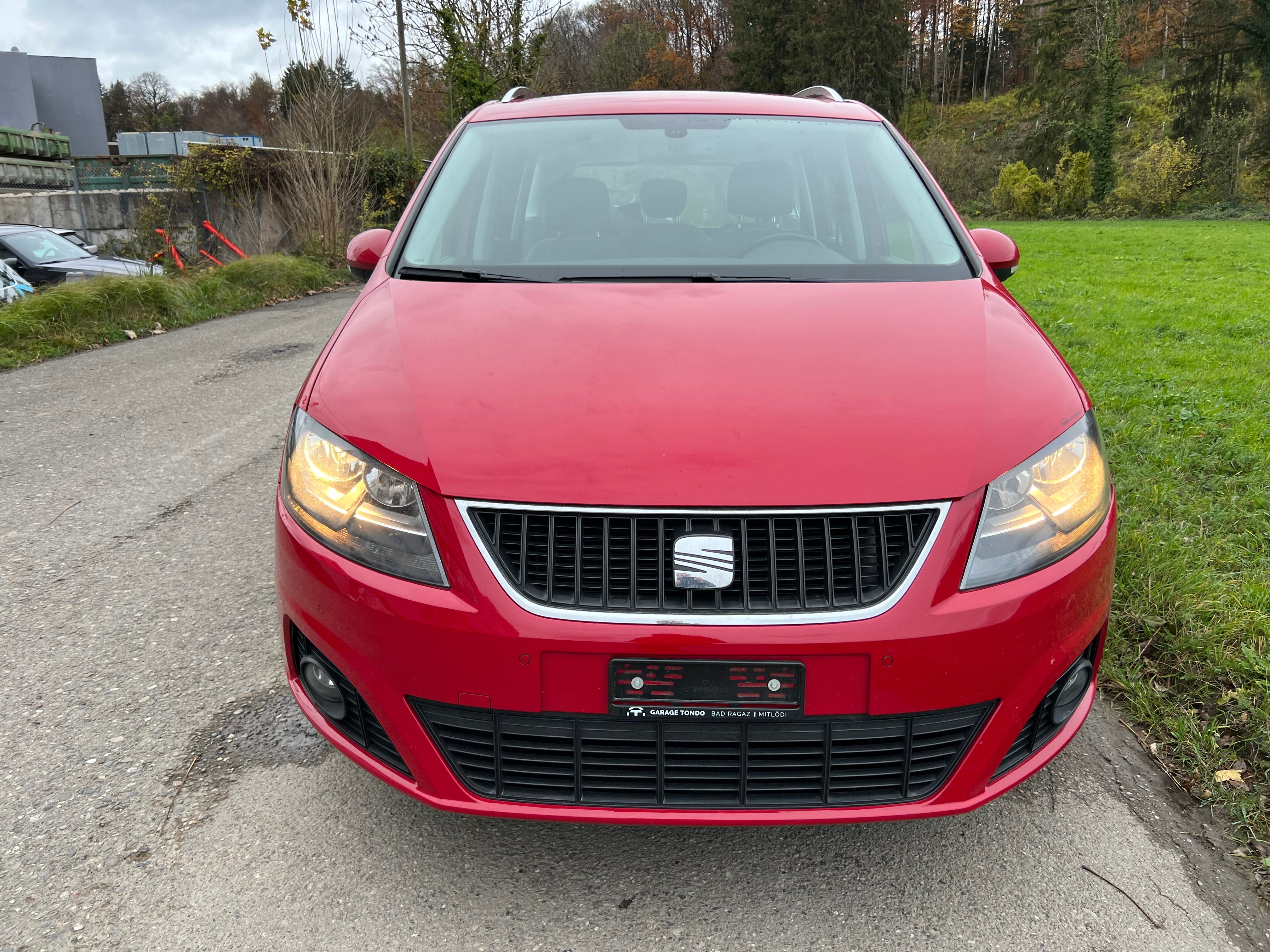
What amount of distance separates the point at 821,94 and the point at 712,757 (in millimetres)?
3033

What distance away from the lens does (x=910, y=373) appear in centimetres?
201

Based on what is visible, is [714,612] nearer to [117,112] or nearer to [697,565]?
[697,565]

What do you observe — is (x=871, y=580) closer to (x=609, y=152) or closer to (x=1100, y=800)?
(x=1100, y=800)

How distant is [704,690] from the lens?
5.49 ft

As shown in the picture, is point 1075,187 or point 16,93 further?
point 16,93

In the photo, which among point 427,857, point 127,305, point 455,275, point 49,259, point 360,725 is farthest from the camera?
point 49,259

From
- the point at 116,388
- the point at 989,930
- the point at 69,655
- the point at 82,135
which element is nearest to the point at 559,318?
the point at 989,930

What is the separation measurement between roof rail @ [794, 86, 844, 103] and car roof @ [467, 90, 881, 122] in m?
0.10

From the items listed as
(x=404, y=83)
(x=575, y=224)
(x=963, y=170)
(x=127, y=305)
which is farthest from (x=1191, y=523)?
(x=963, y=170)

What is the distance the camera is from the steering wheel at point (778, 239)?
2.75 metres

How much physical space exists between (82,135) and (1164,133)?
59.4 m

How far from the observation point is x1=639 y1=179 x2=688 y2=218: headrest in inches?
115

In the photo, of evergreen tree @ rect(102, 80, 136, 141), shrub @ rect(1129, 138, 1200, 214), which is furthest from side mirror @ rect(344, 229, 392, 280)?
evergreen tree @ rect(102, 80, 136, 141)

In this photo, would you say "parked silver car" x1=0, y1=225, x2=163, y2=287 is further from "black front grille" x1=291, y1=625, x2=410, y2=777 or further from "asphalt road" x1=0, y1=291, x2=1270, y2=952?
"black front grille" x1=291, y1=625, x2=410, y2=777
